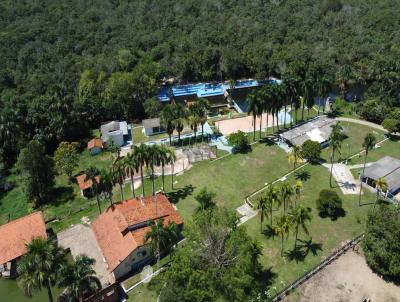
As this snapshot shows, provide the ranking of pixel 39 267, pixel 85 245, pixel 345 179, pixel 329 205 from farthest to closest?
pixel 345 179 < pixel 329 205 < pixel 85 245 < pixel 39 267

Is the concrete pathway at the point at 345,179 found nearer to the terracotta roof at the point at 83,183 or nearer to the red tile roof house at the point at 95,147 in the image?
the terracotta roof at the point at 83,183

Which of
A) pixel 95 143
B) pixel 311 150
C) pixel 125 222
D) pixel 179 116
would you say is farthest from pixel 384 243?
pixel 95 143

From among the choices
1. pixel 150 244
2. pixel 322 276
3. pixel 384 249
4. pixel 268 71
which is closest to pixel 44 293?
pixel 150 244

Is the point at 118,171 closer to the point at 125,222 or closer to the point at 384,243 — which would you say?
the point at 125,222

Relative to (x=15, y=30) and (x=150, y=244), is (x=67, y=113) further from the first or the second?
(x=15, y=30)

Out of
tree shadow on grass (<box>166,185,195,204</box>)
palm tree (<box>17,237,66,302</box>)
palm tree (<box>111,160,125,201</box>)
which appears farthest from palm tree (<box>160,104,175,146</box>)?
palm tree (<box>17,237,66,302</box>)

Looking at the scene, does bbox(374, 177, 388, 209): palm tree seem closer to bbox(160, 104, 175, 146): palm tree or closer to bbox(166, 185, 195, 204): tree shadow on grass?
bbox(166, 185, 195, 204): tree shadow on grass

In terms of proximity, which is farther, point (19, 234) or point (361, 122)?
point (361, 122)
